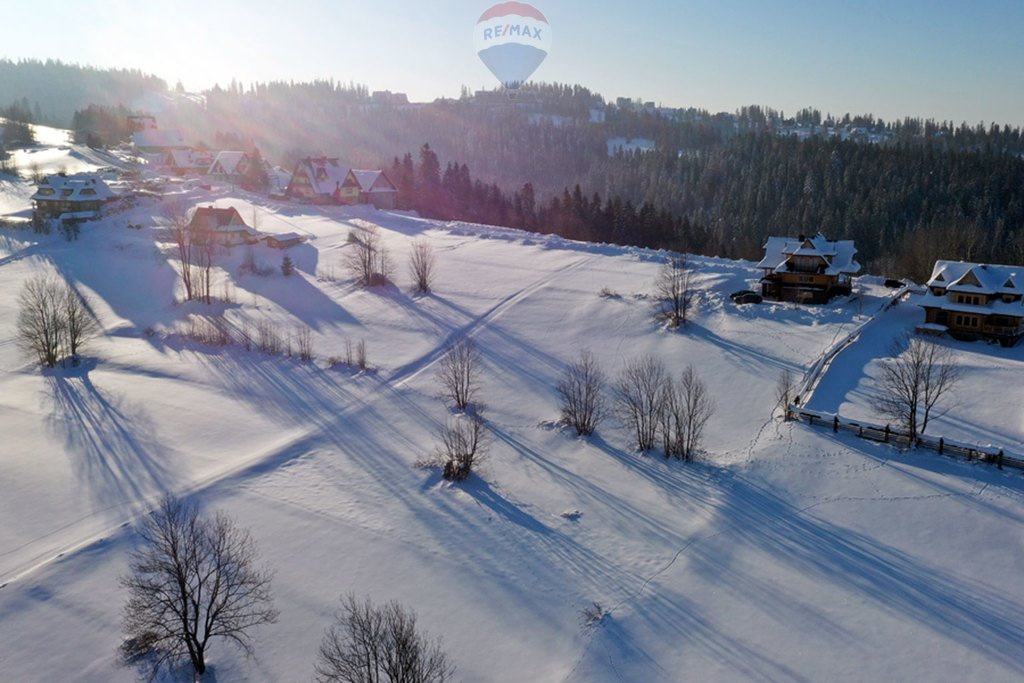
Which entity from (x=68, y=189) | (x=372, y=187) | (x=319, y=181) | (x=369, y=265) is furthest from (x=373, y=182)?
(x=369, y=265)

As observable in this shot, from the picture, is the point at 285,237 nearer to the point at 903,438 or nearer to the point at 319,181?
the point at 319,181

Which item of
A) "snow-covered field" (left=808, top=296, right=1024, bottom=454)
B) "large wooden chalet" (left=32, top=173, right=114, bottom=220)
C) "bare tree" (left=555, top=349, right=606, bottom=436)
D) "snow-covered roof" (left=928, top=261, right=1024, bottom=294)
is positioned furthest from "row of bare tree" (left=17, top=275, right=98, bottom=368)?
"snow-covered roof" (left=928, top=261, right=1024, bottom=294)

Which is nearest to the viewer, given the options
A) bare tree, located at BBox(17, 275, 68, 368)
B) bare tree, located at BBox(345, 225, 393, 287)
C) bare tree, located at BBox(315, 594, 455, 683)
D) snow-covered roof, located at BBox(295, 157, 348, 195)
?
bare tree, located at BBox(315, 594, 455, 683)

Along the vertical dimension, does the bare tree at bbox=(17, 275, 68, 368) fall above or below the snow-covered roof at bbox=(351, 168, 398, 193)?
below

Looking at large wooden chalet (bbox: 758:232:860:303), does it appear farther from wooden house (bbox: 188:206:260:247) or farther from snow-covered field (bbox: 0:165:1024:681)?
wooden house (bbox: 188:206:260:247)

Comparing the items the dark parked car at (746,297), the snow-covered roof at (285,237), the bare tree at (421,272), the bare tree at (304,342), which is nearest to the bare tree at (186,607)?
the bare tree at (304,342)

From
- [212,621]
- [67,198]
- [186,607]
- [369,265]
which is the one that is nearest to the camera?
[186,607]
